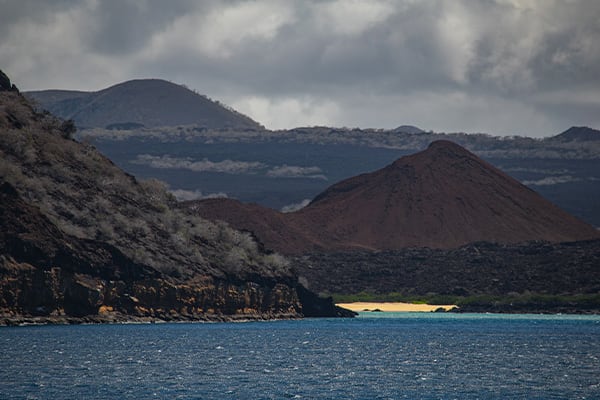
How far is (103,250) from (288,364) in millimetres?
44694

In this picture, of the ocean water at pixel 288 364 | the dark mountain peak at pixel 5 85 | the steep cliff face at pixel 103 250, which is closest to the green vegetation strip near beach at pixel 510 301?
the steep cliff face at pixel 103 250

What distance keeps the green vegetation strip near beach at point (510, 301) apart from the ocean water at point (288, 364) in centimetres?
6329

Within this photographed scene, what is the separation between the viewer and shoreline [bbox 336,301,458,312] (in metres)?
185

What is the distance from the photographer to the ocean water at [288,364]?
56.8 metres

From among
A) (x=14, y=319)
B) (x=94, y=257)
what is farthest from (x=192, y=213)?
(x=14, y=319)

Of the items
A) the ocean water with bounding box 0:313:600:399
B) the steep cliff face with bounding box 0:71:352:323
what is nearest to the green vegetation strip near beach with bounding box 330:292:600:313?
the steep cliff face with bounding box 0:71:352:323

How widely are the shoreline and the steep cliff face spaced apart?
37.3m

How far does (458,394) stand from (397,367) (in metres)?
14.2

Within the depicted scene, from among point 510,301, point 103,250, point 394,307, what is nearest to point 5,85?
point 103,250

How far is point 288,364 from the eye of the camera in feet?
235

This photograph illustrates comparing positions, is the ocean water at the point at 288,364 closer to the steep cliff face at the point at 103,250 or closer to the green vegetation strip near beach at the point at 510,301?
the steep cliff face at the point at 103,250

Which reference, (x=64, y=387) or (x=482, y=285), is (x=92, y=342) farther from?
(x=482, y=285)

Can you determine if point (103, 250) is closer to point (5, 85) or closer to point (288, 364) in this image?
point (5, 85)

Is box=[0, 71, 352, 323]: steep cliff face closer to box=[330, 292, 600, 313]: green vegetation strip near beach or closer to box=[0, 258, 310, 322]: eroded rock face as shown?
box=[0, 258, 310, 322]: eroded rock face
